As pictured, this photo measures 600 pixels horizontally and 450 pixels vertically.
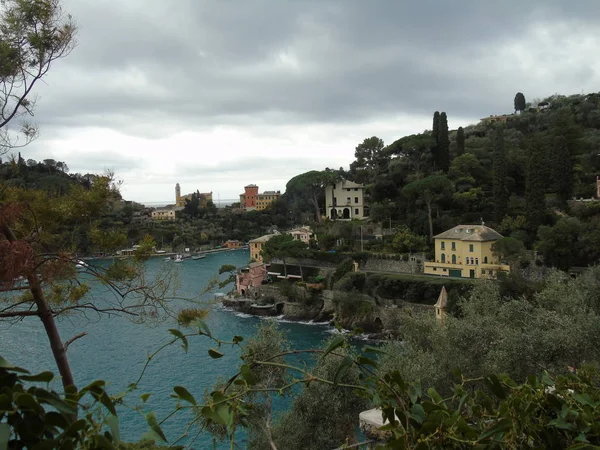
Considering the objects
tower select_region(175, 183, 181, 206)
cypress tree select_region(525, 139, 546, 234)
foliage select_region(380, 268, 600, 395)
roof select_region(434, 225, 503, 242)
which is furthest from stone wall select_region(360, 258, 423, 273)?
tower select_region(175, 183, 181, 206)

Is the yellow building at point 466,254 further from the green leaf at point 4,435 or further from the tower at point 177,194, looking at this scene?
the tower at point 177,194

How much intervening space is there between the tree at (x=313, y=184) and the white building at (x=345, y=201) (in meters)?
0.66

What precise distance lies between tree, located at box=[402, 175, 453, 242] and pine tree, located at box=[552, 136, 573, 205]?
456 cm

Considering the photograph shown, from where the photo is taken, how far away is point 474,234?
1853cm

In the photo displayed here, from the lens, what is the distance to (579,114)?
106ft

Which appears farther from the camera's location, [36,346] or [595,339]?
[36,346]

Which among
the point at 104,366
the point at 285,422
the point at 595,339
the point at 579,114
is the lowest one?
the point at 104,366

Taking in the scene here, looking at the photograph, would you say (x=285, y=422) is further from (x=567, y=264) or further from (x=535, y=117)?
(x=535, y=117)

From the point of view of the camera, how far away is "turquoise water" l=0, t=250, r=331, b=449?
10.8 meters

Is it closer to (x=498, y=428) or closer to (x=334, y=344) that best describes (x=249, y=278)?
(x=334, y=344)

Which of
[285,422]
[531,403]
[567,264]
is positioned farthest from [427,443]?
[567,264]

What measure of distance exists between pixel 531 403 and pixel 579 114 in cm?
3734

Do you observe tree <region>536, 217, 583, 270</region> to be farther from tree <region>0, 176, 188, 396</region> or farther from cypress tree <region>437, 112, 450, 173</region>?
tree <region>0, 176, 188, 396</region>

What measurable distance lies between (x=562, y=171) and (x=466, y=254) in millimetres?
5832
